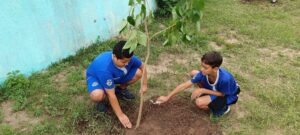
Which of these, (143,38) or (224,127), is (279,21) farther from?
(143,38)

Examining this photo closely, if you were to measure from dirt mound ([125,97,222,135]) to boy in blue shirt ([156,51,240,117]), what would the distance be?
0.10 meters

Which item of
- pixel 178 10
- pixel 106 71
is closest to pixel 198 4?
pixel 178 10

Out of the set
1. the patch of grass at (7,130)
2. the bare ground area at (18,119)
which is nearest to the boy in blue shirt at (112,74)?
the bare ground area at (18,119)

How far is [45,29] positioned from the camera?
14.0 feet

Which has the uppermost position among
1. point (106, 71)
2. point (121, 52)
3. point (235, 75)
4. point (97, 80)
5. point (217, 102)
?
point (121, 52)

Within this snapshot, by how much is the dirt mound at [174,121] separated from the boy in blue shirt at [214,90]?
0.10 metres

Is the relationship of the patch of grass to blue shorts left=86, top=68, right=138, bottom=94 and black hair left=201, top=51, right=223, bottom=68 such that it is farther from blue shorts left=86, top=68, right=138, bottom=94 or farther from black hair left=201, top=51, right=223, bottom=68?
black hair left=201, top=51, right=223, bottom=68

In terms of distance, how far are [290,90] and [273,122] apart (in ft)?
2.28

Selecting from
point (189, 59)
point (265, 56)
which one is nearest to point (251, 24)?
point (265, 56)

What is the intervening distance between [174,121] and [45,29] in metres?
1.96

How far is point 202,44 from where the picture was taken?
513 cm

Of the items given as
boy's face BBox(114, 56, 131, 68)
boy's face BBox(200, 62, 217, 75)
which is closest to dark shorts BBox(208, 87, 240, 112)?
boy's face BBox(200, 62, 217, 75)

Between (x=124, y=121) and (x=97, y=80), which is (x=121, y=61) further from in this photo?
(x=124, y=121)

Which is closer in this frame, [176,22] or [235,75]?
[176,22]
